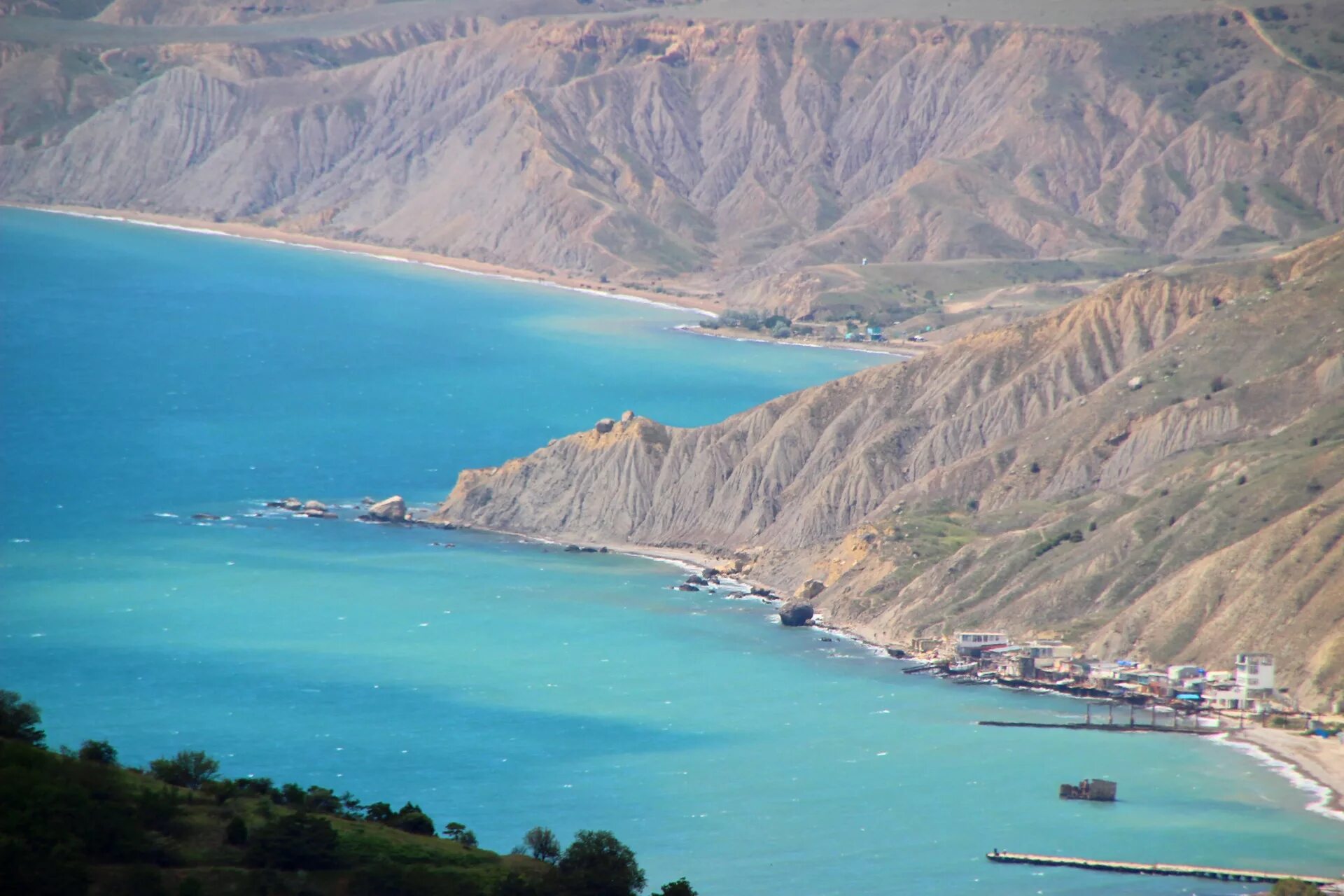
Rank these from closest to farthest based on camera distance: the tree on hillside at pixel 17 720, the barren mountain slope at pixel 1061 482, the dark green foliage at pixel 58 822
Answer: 1. the dark green foliage at pixel 58 822
2. the tree on hillside at pixel 17 720
3. the barren mountain slope at pixel 1061 482

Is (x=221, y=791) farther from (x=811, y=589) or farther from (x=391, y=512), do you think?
(x=391, y=512)

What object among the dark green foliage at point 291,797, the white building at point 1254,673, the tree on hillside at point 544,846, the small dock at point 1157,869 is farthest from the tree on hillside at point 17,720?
the white building at point 1254,673

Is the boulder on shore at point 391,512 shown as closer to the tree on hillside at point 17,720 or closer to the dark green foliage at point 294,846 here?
the tree on hillside at point 17,720

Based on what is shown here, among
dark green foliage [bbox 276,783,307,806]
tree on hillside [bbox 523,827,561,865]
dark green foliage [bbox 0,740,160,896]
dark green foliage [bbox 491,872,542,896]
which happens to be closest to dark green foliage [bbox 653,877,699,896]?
dark green foliage [bbox 491,872,542,896]

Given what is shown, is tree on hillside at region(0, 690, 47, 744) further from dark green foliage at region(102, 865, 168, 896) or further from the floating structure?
the floating structure

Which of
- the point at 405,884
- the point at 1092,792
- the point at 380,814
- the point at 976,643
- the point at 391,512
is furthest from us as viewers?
the point at 391,512

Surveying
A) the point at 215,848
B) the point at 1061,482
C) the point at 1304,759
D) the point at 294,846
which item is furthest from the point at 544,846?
the point at 1061,482
